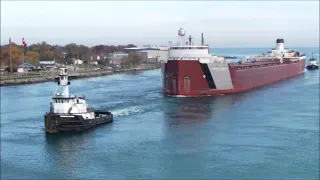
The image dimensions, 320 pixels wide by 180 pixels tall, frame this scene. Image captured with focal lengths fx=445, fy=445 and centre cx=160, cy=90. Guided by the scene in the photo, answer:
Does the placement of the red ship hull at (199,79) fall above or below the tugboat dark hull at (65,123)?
above

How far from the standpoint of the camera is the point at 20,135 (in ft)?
31.1

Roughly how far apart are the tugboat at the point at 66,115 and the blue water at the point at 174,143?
0.78 ft

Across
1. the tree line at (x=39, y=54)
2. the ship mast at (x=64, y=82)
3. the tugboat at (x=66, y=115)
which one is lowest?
the tugboat at (x=66, y=115)

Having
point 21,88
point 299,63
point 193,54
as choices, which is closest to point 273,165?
point 193,54

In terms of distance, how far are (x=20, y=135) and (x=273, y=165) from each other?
534 centimetres

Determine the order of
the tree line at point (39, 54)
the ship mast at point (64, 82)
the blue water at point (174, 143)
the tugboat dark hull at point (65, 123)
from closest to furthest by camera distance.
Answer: the blue water at point (174, 143) < the tugboat dark hull at point (65, 123) < the ship mast at point (64, 82) < the tree line at point (39, 54)

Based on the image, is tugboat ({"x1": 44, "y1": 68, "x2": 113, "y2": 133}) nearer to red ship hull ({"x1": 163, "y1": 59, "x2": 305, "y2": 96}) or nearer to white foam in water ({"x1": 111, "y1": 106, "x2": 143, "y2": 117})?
white foam in water ({"x1": 111, "y1": 106, "x2": 143, "y2": 117})

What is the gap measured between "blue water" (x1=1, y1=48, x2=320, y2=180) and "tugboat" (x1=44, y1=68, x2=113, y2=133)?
239 mm

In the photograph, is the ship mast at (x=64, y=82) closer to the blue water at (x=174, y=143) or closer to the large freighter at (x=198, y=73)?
the blue water at (x=174, y=143)

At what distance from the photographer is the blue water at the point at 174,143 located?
7.00 meters

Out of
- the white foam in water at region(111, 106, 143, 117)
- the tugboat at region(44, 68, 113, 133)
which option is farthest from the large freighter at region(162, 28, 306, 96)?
the tugboat at region(44, 68, 113, 133)

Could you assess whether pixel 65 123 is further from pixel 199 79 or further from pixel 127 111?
pixel 199 79

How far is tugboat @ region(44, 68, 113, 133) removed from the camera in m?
9.66

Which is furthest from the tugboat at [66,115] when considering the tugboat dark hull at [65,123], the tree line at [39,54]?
the tree line at [39,54]
